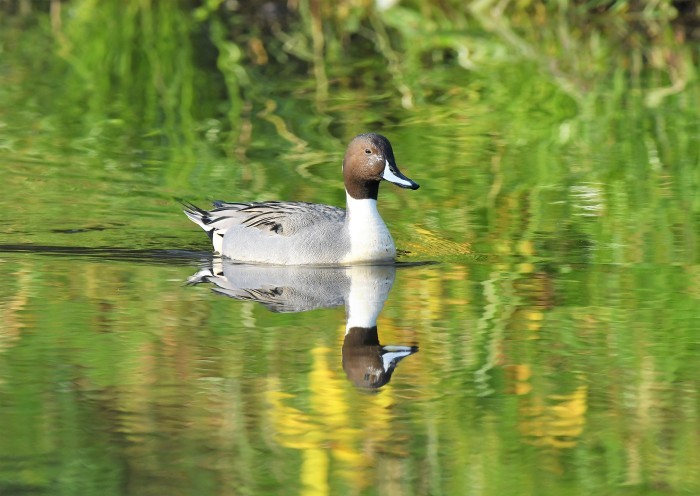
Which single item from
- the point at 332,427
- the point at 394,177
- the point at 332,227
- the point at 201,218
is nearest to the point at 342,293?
the point at 332,227

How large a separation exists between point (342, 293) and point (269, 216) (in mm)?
1068

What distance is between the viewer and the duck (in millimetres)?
8344

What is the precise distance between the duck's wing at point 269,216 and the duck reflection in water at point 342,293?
0.25m

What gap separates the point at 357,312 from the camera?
722 centimetres

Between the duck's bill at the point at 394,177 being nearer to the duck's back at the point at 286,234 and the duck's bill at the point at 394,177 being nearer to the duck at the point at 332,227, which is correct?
the duck at the point at 332,227

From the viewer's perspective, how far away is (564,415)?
568 cm

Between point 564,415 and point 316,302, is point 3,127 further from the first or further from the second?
point 564,415

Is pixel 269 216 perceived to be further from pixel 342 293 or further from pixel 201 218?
pixel 342 293

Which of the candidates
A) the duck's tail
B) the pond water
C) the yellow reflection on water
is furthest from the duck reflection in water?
the duck's tail

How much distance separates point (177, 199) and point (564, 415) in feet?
15.9

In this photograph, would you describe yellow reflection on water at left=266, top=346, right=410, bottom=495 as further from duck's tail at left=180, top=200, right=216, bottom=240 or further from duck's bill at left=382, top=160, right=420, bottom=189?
duck's tail at left=180, top=200, right=216, bottom=240

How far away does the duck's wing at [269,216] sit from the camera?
27.8 feet

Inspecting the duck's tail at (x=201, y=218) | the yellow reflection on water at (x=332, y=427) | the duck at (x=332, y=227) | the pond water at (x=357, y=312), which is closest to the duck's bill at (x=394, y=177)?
the duck at (x=332, y=227)

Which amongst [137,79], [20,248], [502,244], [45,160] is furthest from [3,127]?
[502,244]
